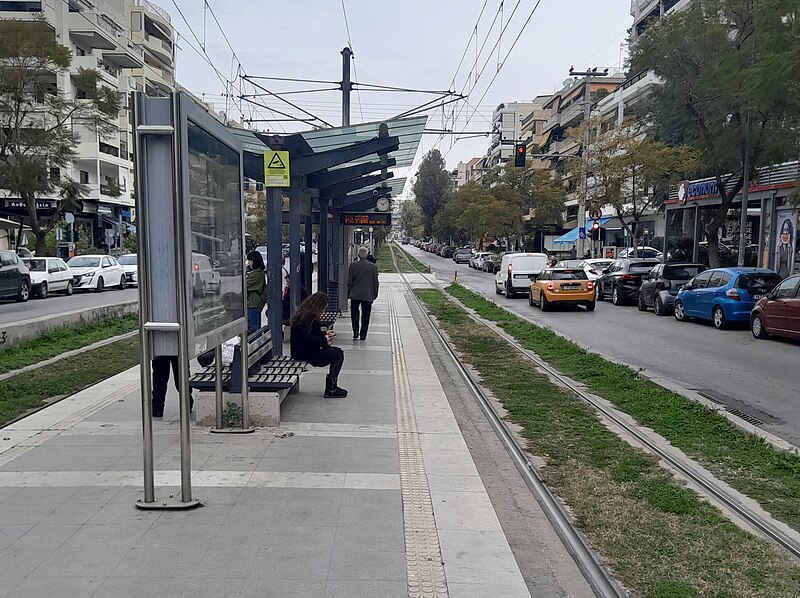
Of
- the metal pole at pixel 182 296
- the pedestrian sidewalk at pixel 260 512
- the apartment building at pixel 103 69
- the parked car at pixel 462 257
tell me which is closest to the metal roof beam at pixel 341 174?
the pedestrian sidewalk at pixel 260 512

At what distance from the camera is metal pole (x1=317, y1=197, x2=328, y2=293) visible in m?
16.7

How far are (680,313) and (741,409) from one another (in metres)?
11.5

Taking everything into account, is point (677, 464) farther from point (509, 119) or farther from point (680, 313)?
point (509, 119)

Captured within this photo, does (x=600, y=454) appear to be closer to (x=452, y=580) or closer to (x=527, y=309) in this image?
(x=452, y=580)

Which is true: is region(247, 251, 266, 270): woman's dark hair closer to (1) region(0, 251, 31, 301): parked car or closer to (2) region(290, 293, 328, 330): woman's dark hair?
(2) region(290, 293, 328, 330): woman's dark hair

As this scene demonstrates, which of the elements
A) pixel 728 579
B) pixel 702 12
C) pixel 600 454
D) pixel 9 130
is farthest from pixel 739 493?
pixel 9 130

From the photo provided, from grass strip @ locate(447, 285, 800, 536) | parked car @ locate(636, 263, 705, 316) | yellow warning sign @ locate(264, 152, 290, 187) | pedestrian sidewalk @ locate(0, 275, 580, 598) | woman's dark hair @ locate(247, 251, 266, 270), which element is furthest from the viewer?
parked car @ locate(636, 263, 705, 316)

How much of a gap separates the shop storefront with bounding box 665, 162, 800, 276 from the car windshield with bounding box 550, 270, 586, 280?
561 cm

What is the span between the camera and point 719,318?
17938mm

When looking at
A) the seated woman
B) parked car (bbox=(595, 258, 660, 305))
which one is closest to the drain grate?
the seated woman

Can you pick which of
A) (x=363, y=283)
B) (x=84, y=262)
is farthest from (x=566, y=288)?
(x=84, y=262)

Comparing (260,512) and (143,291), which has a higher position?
(143,291)

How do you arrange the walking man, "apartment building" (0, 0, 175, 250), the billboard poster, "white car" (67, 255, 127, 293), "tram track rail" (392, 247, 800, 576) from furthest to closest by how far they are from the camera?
1. "apartment building" (0, 0, 175, 250)
2. "white car" (67, 255, 127, 293)
3. the billboard poster
4. the walking man
5. "tram track rail" (392, 247, 800, 576)

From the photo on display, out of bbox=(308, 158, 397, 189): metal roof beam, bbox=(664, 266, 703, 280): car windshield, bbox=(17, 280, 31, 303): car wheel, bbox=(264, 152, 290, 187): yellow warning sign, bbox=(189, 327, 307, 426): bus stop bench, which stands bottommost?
bbox=(17, 280, 31, 303): car wheel
